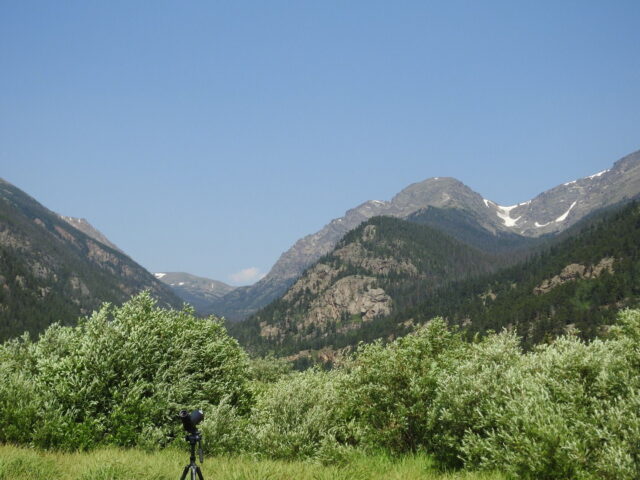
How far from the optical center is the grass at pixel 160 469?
1356 cm

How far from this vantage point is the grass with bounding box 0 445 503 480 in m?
13.6

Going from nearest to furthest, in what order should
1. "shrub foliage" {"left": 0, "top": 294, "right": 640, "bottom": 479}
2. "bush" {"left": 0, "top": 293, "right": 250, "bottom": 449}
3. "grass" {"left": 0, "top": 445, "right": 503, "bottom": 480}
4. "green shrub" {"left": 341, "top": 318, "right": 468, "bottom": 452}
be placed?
"grass" {"left": 0, "top": 445, "right": 503, "bottom": 480} → "shrub foliage" {"left": 0, "top": 294, "right": 640, "bottom": 479} → "green shrub" {"left": 341, "top": 318, "right": 468, "bottom": 452} → "bush" {"left": 0, "top": 293, "right": 250, "bottom": 449}

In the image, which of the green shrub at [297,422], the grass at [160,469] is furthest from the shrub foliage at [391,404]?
the grass at [160,469]

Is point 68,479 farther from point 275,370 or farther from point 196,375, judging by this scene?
point 275,370

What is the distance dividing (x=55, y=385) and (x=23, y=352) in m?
15.5

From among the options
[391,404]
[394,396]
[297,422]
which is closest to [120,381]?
[297,422]

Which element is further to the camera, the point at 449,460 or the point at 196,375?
the point at 196,375

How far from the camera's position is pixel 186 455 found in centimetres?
1797

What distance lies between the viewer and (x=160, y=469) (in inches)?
573

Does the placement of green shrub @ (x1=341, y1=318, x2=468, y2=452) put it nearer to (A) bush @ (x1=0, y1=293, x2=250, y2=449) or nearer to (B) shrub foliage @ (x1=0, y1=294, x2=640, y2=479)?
(B) shrub foliage @ (x1=0, y1=294, x2=640, y2=479)

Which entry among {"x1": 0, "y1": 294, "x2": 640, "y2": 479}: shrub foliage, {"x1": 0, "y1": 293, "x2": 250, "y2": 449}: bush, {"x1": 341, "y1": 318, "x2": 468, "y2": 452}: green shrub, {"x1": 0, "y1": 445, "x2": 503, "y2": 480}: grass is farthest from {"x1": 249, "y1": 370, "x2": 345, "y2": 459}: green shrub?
{"x1": 0, "y1": 293, "x2": 250, "y2": 449}: bush

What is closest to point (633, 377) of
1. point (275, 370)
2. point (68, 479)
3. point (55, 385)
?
point (68, 479)

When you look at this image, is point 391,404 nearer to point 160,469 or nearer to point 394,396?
point 394,396

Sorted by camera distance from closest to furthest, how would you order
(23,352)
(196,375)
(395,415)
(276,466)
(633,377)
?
1. (276,466)
2. (633,377)
3. (395,415)
4. (196,375)
5. (23,352)
